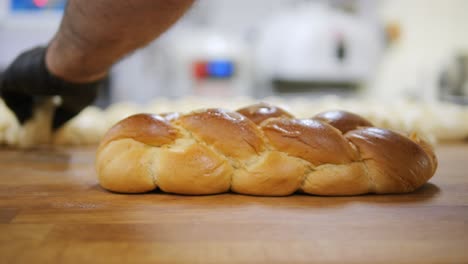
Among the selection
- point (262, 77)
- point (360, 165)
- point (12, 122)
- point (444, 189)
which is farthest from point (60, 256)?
point (262, 77)

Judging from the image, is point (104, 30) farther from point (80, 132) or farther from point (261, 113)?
point (80, 132)

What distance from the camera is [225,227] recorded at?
660 mm

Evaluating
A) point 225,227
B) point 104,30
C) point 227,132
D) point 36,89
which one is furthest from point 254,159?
point 36,89

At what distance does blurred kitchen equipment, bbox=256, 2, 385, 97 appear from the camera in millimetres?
2945

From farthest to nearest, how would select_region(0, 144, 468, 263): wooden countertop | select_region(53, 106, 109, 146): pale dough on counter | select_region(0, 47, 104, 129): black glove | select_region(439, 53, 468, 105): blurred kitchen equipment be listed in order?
select_region(439, 53, 468, 105): blurred kitchen equipment < select_region(53, 106, 109, 146): pale dough on counter < select_region(0, 47, 104, 129): black glove < select_region(0, 144, 468, 263): wooden countertop

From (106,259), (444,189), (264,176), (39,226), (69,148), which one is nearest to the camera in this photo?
(106,259)

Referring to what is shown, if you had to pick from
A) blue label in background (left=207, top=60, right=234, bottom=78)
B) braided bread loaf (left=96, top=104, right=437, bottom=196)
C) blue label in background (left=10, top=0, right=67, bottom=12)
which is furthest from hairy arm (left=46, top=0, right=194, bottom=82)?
blue label in background (left=10, top=0, right=67, bottom=12)

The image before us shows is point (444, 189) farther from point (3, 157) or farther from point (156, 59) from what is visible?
point (156, 59)

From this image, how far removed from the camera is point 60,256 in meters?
0.54

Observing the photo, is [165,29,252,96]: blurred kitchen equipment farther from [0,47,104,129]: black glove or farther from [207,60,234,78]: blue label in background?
[0,47,104,129]: black glove

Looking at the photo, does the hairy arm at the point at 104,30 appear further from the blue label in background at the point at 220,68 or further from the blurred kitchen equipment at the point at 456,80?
the blurred kitchen equipment at the point at 456,80

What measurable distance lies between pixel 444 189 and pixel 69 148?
1254mm

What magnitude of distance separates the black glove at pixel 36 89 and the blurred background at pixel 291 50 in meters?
1.50

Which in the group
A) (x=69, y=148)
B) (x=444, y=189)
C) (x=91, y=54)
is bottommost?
(x=69, y=148)
